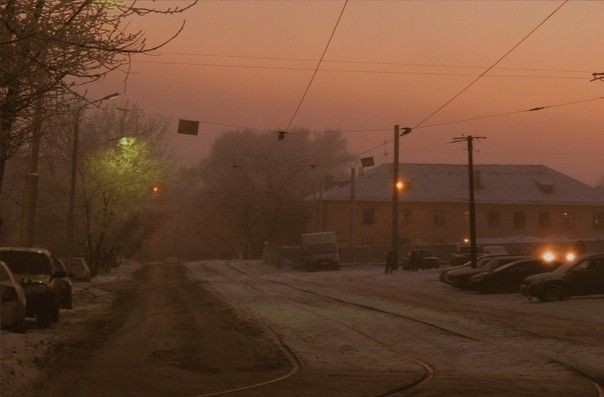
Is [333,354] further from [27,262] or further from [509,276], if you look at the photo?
[509,276]

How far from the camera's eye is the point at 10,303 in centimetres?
1622

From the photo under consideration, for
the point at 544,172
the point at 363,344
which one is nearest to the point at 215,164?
the point at 544,172

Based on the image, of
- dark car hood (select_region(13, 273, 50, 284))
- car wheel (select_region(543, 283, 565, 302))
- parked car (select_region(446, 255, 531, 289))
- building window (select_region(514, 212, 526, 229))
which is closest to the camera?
dark car hood (select_region(13, 273, 50, 284))

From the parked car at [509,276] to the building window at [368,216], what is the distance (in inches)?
2217

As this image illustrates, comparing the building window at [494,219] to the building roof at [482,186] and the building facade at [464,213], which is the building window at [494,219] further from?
the building roof at [482,186]

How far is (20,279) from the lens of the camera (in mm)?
20281

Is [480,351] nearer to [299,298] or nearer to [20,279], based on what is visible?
[20,279]

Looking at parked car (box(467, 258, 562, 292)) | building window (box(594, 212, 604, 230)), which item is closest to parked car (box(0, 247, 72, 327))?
parked car (box(467, 258, 562, 292))

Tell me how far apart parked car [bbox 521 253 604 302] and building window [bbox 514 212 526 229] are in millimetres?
64078

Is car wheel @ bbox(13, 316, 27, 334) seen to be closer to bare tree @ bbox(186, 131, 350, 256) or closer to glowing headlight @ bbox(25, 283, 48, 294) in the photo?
glowing headlight @ bbox(25, 283, 48, 294)

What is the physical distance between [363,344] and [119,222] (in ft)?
148

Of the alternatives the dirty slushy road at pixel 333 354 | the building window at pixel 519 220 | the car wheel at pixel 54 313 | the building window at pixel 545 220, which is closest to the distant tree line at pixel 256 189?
the building window at pixel 519 220

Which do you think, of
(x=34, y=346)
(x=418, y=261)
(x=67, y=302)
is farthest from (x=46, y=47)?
(x=418, y=261)

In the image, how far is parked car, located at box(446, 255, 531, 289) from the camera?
4134 centimetres
